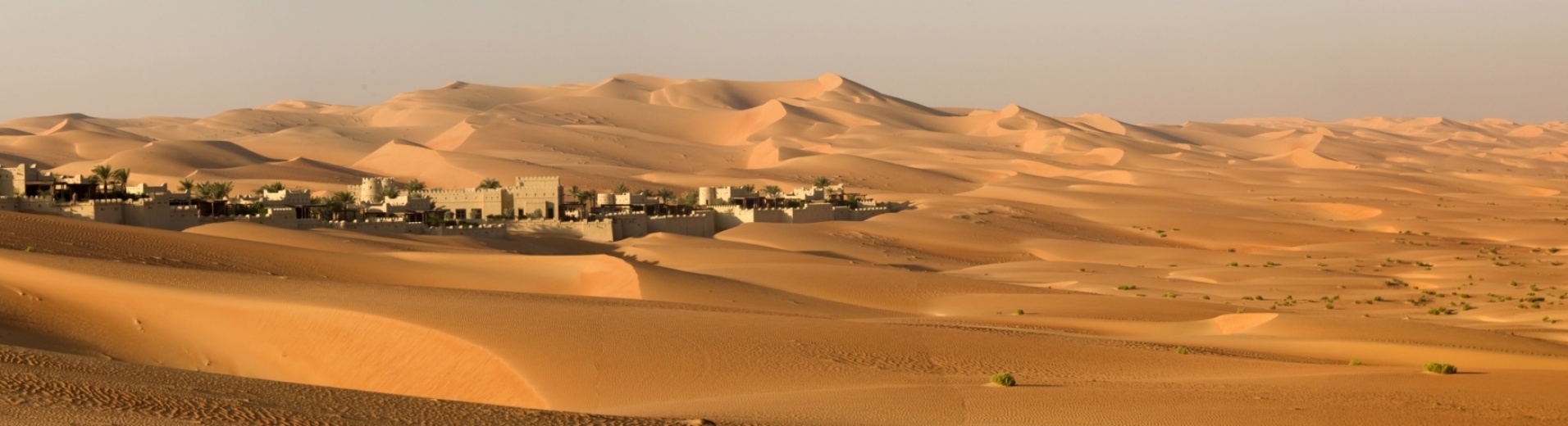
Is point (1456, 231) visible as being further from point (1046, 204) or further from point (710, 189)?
point (710, 189)

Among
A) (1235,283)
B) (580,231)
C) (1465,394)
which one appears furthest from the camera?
(580,231)

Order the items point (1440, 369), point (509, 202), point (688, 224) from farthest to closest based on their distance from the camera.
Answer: point (509, 202) < point (688, 224) < point (1440, 369)

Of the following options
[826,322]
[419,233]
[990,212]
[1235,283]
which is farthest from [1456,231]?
[826,322]

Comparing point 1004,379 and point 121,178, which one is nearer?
point 1004,379

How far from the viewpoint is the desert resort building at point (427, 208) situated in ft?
147

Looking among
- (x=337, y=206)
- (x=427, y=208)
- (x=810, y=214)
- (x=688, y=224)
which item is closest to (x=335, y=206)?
(x=337, y=206)

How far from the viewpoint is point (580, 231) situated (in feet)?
173

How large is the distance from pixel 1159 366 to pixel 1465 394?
13.9 feet

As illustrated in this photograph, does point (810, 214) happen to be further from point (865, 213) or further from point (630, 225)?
point (630, 225)

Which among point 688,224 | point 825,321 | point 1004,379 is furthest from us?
point 688,224

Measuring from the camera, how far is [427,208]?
5466 cm

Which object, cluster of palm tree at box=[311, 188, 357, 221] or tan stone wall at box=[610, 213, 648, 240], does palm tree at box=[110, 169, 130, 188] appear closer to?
cluster of palm tree at box=[311, 188, 357, 221]

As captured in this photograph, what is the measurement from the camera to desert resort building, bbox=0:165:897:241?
44719mm

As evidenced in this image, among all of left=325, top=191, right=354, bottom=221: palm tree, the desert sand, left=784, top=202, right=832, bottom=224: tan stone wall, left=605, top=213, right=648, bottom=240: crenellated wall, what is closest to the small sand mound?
the desert sand
